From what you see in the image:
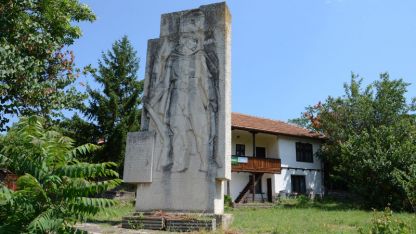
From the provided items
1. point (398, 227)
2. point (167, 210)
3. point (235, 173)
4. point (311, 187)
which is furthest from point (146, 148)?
point (311, 187)

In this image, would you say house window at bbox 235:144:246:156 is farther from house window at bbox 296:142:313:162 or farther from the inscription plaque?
the inscription plaque

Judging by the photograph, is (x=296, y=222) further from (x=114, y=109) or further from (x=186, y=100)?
(x=114, y=109)

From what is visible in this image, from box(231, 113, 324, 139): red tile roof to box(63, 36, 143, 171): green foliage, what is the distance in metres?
7.58

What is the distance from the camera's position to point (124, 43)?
29.0 m

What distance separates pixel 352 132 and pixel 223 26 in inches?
836

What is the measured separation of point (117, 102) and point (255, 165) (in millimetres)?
11050

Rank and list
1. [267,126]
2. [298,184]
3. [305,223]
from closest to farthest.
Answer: [305,223] < [267,126] < [298,184]

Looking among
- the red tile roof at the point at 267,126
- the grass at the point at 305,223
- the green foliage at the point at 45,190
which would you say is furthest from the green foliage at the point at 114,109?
the green foliage at the point at 45,190

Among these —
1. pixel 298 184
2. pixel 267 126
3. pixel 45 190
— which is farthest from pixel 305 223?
pixel 298 184

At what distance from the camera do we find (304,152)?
33.6 metres

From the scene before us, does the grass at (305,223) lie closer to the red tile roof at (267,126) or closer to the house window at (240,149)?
the red tile roof at (267,126)

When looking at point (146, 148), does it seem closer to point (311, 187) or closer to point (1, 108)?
point (1, 108)

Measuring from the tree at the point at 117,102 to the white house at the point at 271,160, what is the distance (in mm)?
7525

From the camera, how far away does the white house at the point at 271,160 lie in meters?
→ 29.0
